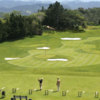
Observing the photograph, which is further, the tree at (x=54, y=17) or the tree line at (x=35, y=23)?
the tree at (x=54, y=17)

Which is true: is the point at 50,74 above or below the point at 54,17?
below

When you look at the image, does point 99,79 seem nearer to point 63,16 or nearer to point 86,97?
point 86,97

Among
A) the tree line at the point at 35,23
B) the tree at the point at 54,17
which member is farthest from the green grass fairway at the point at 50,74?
the tree at the point at 54,17

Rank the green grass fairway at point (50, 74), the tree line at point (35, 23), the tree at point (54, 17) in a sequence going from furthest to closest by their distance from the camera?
the tree at point (54, 17), the tree line at point (35, 23), the green grass fairway at point (50, 74)

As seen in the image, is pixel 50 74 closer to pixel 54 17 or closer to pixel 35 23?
pixel 35 23

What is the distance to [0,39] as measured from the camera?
3708 inches

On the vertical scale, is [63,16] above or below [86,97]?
above

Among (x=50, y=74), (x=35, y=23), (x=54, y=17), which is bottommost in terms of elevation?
(x=50, y=74)

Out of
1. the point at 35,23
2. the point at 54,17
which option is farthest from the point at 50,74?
the point at 54,17

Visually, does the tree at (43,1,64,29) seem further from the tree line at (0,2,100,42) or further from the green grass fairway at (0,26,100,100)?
the green grass fairway at (0,26,100,100)

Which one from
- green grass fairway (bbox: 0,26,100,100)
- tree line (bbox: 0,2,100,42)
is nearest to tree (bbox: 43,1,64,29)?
tree line (bbox: 0,2,100,42)

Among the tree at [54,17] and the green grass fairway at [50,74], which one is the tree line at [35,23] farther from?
the green grass fairway at [50,74]

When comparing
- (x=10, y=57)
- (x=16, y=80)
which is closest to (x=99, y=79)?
(x=16, y=80)

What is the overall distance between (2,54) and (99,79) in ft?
124
